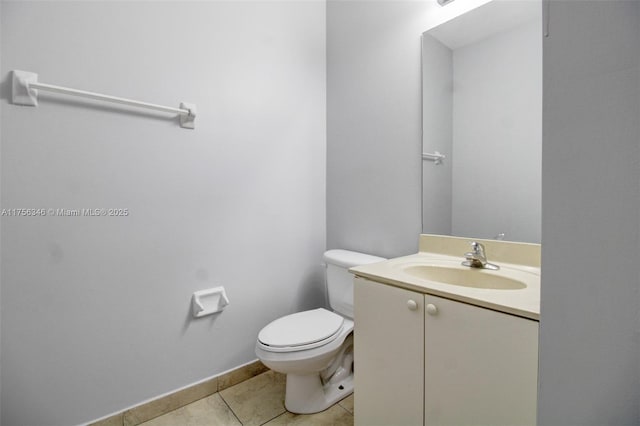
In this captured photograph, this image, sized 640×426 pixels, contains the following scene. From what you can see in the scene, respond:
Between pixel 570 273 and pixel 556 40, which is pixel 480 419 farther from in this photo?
pixel 556 40

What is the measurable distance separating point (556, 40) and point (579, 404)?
0.45 metres

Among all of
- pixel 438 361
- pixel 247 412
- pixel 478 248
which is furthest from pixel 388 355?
pixel 247 412

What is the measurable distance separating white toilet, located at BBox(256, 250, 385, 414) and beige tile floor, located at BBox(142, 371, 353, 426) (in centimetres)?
4

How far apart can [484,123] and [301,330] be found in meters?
1.23

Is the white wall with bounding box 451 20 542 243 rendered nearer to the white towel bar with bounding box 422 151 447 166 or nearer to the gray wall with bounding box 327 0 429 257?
the white towel bar with bounding box 422 151 447 166

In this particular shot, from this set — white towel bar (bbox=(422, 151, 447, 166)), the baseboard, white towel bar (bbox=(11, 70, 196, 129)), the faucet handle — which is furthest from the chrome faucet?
white towel bar (bbox=(11, 70, 196, 129))

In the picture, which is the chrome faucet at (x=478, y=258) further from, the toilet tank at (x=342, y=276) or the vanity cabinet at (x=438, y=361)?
the toilet tank at (x=342, y=276)

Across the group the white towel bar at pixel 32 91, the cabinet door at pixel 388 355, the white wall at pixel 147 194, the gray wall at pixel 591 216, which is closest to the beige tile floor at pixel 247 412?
the white wall at pixel 147 194

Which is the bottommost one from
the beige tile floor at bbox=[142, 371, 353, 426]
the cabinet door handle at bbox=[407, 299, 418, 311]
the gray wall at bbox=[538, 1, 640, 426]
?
the beige tile floor at bbox=[142, 371, 353, 426]

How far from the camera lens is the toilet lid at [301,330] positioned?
4.27 ft

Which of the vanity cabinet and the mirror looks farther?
the mirror

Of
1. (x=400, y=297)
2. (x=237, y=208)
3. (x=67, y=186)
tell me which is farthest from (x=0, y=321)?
(x=400, y=297)

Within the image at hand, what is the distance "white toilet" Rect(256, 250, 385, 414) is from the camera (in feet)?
4.20

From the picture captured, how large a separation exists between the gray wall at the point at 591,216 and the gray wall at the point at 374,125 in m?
1.11
